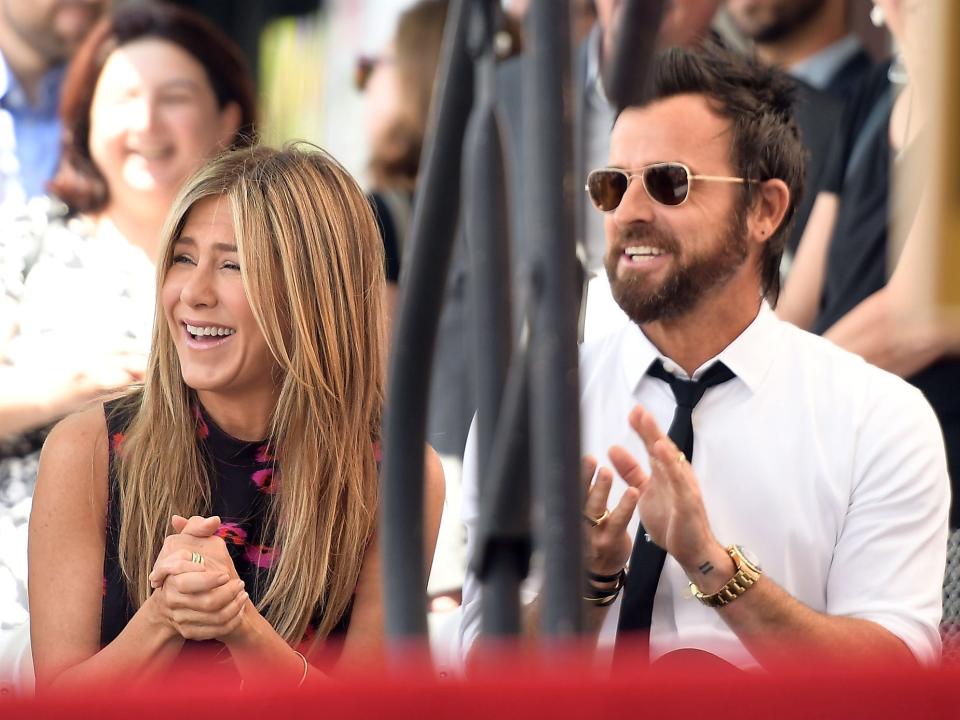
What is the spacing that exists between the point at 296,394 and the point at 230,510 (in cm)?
18

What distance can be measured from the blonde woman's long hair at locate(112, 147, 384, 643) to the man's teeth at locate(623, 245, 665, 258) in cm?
37

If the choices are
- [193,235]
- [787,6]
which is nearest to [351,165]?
[787,6]

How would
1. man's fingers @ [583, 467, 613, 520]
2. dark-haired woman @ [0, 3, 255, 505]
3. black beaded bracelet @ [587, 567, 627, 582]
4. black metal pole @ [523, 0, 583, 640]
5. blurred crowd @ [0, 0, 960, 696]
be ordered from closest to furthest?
black metal pole @ [523, 0, 583, 640], man's fingers @ [583, 467, 613, 520], black beaded bracelet @ [587, 567, 627, 582], blurred crowd @ [0, 0, 960, 696], dark-haired woman @ [0, 3, 255, 505]

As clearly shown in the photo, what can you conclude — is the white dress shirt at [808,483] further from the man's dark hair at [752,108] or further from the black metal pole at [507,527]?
the black metal pole at [507,527]

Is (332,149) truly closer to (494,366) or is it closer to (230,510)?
(230,510)

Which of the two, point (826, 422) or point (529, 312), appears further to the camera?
point (826, 422)

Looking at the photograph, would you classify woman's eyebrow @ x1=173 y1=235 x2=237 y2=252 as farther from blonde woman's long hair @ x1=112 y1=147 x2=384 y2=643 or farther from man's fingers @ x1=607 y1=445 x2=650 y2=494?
man's fingers @ x1=607 y1=445 x2=650 y2=494

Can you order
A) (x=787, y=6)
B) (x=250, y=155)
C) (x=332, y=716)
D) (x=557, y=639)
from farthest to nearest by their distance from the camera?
1. (x=787, y=6)
2. (x=250, y=155)
3. (x=557, y=639)
4. (x=332, y=716)

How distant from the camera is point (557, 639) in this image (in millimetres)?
712

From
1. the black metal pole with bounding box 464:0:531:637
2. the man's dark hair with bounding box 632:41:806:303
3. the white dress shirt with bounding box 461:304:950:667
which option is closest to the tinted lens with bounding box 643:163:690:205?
the man's dark hair with bounding box 632:41:806:303

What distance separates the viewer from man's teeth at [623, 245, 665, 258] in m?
2.21

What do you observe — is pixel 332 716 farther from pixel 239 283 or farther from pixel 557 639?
pixel 239 283

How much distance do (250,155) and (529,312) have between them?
143 cm

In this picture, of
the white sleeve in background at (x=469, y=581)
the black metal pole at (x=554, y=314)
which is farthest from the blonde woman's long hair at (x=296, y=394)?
the black metal pole at (x=554, y=314)
